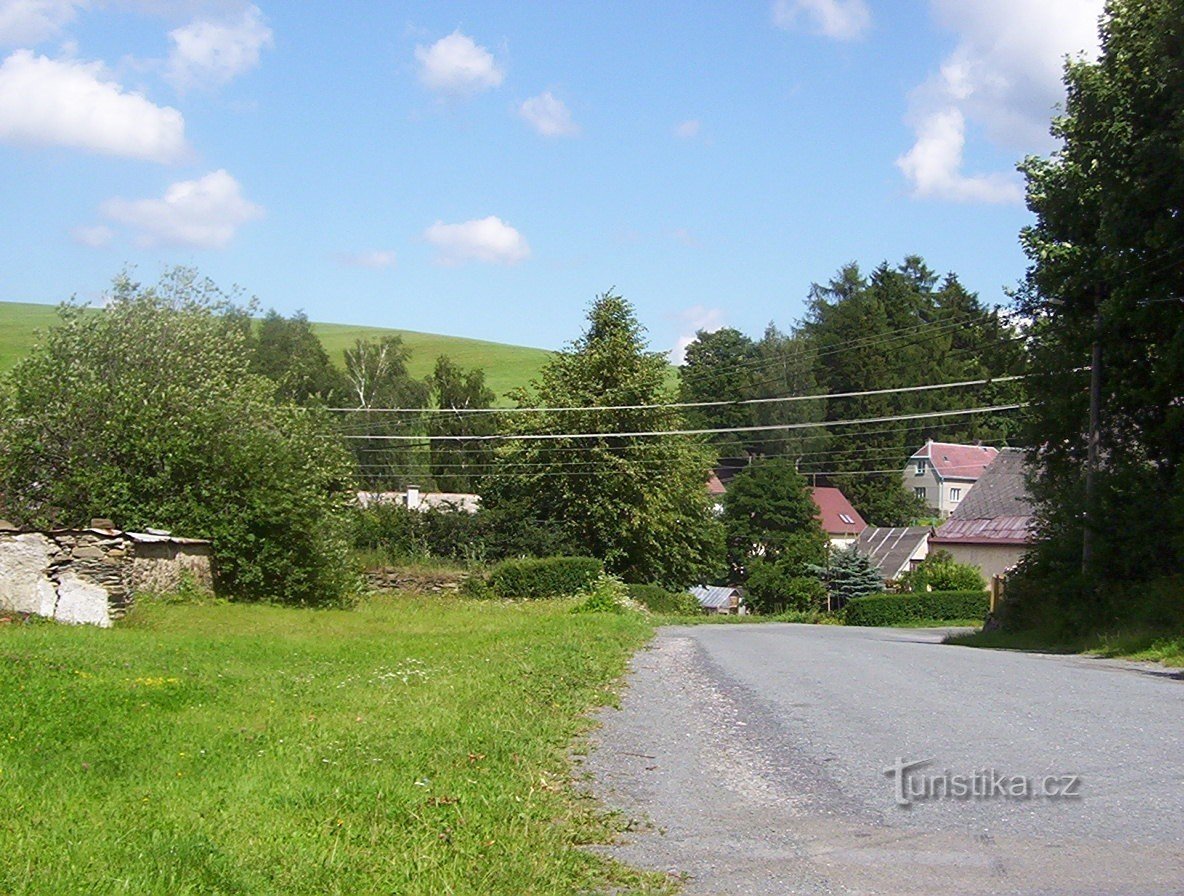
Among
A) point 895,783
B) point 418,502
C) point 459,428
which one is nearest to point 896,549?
point 459,428

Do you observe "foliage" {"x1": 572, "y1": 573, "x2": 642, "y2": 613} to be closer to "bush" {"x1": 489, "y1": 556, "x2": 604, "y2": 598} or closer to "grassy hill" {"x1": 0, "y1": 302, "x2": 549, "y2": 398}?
"bush" {"x1": 489, "y1": 556, "x2": 604, "y2": 598}

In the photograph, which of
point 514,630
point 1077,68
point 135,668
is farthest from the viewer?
point 1077,68

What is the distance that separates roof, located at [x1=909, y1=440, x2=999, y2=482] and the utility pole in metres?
71.0

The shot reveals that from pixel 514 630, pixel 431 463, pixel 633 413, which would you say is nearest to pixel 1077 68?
pixel 514 630

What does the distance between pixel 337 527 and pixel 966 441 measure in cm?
8254

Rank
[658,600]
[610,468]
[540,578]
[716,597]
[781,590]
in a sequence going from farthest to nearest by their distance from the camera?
[716,597], [781,590], [610,468], [658,600], [540,578]

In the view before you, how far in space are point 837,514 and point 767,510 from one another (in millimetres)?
18220

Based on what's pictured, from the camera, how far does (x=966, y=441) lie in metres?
105

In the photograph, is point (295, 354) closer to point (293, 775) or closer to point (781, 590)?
point (781, 590)

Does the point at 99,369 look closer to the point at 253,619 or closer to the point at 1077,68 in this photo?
the point at 253,619

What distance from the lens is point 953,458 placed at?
97375mm

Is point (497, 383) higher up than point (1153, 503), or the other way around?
point (497, 383)

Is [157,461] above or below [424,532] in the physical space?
above

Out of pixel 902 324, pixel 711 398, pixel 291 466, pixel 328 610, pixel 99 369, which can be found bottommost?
pixel 328 610
